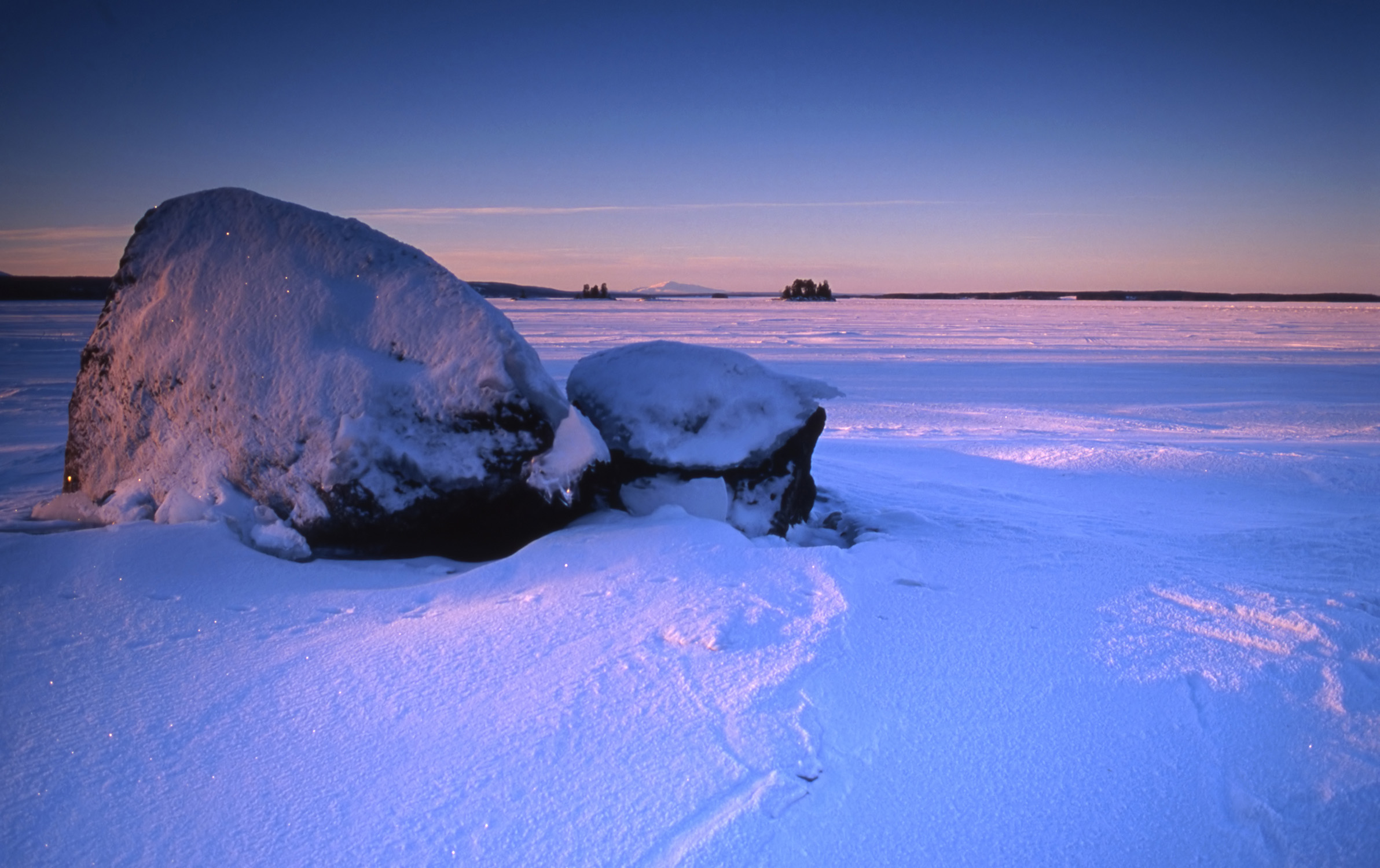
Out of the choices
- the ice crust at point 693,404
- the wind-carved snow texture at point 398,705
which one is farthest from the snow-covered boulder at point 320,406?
the ice crust at point 693,404

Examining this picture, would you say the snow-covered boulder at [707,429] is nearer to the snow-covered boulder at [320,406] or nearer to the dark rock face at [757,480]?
the dark rock face at [757,480]

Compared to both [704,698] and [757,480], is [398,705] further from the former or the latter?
[757,480]

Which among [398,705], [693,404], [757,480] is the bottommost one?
[398,705]

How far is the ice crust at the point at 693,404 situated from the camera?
394 centimetres

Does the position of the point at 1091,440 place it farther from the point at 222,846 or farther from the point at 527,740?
the point at 222,846

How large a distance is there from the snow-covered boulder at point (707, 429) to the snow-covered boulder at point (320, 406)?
1.35 feet

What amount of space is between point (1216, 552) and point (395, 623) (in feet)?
12.1

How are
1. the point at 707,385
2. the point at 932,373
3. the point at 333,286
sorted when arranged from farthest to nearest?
the point at 932,373
the point at 707,385
the point at 333,286

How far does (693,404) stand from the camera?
13.5 ft

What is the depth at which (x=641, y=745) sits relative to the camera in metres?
1.85

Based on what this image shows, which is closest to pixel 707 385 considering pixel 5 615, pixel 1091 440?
pixel 5 615

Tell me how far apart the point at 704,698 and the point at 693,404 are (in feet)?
7.41

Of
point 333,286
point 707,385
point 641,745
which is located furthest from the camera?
point 707,385

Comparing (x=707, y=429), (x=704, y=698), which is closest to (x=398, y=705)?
(x=704, y=698)
